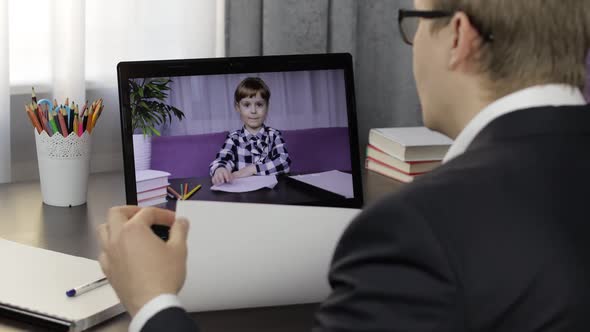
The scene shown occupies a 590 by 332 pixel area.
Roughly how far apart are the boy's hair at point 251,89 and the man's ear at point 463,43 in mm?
666

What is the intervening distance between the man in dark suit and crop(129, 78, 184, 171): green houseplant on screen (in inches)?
21.0

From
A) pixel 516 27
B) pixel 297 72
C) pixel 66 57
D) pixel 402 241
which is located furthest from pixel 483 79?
pixel 66 57

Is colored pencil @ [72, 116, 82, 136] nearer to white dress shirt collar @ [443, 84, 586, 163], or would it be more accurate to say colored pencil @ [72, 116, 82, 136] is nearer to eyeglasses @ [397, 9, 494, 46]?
eyeglasses @ [397, 9, 494, 46]

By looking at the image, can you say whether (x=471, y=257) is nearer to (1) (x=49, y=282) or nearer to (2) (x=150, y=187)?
(1) (x=49, y=282)

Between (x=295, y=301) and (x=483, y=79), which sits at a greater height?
(x=483, y=79)

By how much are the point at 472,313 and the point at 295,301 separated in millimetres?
465

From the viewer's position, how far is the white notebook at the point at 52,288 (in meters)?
1.10

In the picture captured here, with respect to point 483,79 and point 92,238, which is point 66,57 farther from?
point 483,79

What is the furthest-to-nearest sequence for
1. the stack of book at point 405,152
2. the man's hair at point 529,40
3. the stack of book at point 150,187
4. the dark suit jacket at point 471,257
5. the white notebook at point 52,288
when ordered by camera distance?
1. the stack of book at point 405,152
2. the stack of book at point 150,187
3. the white notebook at point 52,288
4. the man's hair at point 529,40
5. the dark suit jacket at point 471,257

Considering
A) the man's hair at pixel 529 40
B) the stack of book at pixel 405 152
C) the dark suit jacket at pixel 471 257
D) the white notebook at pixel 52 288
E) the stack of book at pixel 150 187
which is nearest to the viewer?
the dark suit jacket at pixel 471 257

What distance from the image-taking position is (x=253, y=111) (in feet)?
5.08

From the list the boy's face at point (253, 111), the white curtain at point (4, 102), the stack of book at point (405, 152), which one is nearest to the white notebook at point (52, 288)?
the boy's face at point (253, 111)

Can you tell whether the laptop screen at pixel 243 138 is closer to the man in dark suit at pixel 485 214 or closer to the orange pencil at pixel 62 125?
the orange pencil at pixel 62 125

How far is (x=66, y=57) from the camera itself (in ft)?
5.98
